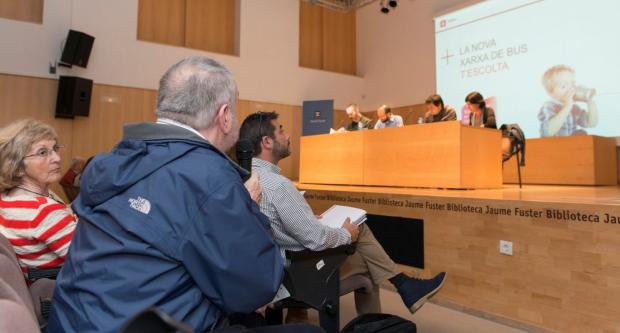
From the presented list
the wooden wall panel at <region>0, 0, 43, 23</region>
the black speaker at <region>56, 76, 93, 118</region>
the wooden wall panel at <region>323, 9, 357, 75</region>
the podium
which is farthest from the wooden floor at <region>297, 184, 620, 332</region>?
the wooden wall panel at <region>323, 9, 357, 75</region>

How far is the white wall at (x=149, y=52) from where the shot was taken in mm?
6457

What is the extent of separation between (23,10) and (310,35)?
551 cm

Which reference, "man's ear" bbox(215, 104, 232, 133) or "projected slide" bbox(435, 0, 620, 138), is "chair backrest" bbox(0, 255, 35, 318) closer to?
"man's ear" bbox(215, 104, 232, 133)

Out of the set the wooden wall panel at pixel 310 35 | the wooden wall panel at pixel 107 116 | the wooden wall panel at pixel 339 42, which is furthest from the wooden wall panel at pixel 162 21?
the wooden wall panel at pixel 339 42

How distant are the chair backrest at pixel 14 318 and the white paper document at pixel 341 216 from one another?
4.19 feet

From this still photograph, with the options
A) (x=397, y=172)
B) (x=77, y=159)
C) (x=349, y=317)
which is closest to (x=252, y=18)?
(x=77, y=159)

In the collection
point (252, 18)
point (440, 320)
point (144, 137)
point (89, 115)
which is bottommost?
point (440, 320)

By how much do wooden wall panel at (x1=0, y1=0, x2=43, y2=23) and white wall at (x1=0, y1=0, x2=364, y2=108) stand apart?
35cm

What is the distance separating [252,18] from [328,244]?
7.63m

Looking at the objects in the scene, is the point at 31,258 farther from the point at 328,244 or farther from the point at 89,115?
the point at 89,115

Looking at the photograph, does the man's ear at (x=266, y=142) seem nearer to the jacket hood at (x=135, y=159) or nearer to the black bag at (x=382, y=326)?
the black bag at (x=382, y=326)

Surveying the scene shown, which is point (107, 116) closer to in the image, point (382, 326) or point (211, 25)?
point (211, 25)

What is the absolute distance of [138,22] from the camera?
7.61 m

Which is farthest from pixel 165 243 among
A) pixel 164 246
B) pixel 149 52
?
pixel 149 52
